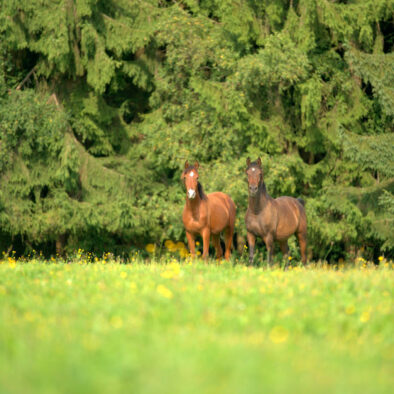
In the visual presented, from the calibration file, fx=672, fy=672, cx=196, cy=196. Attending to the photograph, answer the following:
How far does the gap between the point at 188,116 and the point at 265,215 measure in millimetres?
9778

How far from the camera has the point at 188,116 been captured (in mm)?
22594

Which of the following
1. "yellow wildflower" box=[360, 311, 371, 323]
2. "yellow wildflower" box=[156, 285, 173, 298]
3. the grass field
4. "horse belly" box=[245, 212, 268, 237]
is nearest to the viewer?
the grass field

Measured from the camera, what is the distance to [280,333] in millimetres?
6152

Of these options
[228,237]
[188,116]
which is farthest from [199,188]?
[188,116]

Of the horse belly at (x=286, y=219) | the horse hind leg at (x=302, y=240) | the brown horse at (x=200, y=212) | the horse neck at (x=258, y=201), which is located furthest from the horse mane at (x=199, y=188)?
the horse hind leg at (x=302, y=240)

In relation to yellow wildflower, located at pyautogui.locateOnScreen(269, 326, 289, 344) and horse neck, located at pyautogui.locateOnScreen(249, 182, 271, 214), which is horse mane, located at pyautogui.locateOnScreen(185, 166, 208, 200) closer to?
horse neck, located at pyautogui.locateOnScreen(249, 182, 271, 214)

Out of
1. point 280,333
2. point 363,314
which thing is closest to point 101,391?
point 280,333

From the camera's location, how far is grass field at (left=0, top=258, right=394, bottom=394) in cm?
466

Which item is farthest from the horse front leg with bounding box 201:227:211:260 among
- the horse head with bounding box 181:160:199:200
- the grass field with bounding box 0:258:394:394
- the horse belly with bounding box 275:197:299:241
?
the grass field with bounding box 0:258:394:394

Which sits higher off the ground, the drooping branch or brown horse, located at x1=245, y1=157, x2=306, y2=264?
the drooping branch

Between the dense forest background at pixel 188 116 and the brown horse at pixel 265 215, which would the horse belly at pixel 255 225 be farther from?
the dense forest background at pixel 188 116

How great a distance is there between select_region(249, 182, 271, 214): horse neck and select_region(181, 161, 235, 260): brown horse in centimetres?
108

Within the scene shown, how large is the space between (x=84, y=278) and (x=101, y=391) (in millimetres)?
4599

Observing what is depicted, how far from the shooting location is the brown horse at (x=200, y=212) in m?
13.2
